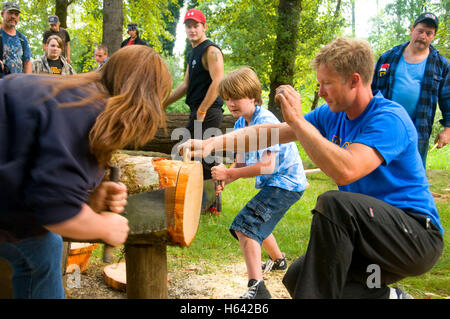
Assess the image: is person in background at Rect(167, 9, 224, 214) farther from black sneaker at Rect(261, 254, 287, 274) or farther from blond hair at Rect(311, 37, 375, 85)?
blond hair at Rect(311, 37, 375, 85)

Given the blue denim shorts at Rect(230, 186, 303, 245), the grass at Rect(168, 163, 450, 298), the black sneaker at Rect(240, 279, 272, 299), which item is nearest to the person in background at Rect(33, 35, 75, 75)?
the grass at Rect(168, 163, 450, 298)

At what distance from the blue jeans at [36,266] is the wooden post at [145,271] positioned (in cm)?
68

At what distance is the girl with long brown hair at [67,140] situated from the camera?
1.30 meters

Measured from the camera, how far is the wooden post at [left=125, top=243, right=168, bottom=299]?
2438 millimetres

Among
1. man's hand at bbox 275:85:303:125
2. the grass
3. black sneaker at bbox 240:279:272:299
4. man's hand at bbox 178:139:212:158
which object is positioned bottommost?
the grass

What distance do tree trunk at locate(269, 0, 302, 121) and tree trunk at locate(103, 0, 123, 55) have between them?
3605mm

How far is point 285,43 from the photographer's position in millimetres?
9445

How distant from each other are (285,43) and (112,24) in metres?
4.11

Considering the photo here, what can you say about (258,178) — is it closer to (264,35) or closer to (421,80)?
(421,80)

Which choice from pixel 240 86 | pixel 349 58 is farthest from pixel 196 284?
pixel 349 58

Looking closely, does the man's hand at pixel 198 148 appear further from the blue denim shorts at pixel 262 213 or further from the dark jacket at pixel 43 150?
the dark jacket at pixel 43 150

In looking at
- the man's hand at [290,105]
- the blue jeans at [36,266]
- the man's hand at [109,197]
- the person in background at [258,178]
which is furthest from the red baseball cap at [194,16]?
the blue jeans at [36,266]
